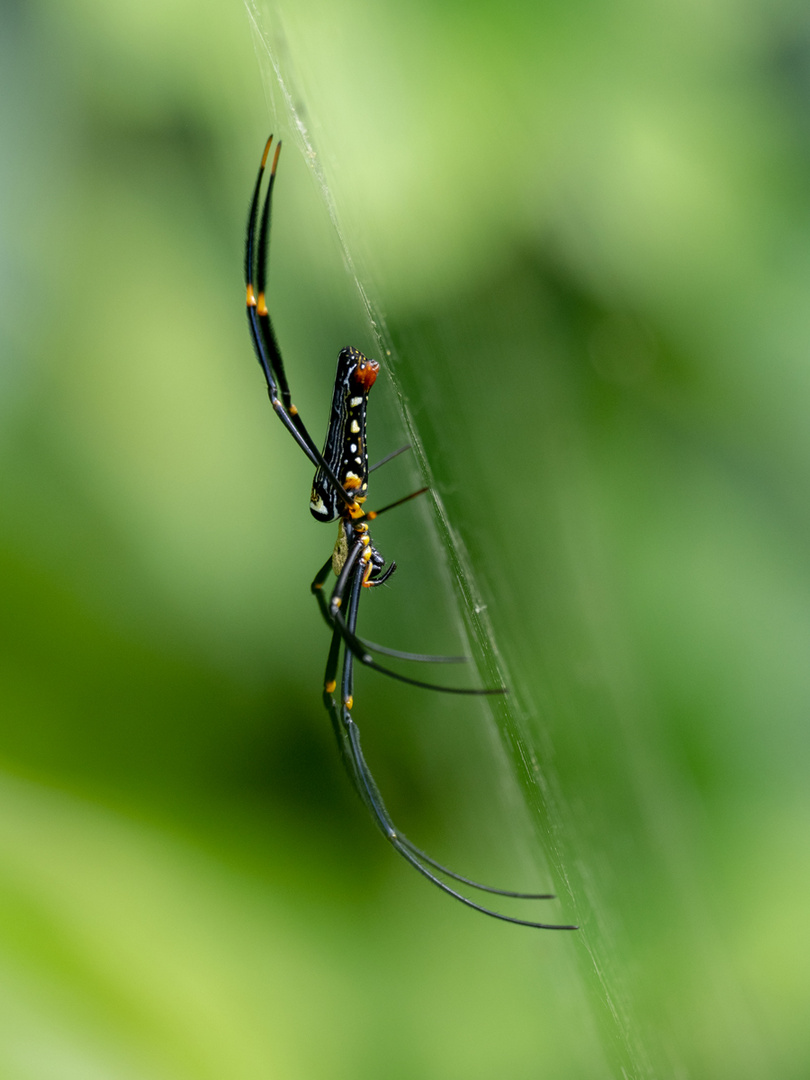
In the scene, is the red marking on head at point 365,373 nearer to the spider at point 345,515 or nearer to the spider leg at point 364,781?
the spider at point 345,515

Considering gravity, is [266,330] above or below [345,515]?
above

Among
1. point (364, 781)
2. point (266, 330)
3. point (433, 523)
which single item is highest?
point (266, 330)

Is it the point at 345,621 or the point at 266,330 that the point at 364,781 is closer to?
the point at 345,621

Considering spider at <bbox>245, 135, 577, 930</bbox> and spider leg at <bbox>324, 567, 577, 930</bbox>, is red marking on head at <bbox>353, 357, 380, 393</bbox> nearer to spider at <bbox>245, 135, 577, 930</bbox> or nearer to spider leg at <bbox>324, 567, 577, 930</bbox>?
spider at <bbox>245, 135, 577, 930</bbox>

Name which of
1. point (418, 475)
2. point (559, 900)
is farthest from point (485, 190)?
point (559, 900)

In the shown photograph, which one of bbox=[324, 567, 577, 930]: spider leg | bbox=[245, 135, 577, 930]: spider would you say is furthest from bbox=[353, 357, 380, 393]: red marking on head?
bbox=[324, 567, 577, 930]: spider leg

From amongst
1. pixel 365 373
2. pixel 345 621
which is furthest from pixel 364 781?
pixel 365 373

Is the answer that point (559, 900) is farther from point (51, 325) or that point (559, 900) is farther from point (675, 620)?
point (51, 325)
